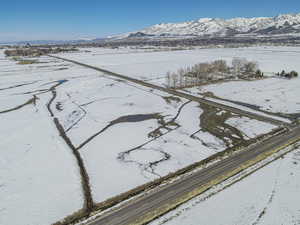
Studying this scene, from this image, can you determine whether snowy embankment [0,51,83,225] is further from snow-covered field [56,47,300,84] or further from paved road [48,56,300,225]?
snow-covered field [56,47,300,84]

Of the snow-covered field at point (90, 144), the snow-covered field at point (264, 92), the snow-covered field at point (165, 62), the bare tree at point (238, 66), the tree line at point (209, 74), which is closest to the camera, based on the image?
the snow-covered field at point (90, 144)

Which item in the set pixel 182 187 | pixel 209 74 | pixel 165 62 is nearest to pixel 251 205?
pixel 182 187

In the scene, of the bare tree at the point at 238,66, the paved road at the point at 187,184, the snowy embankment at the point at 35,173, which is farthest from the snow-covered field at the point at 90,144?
the bare tree at the point at 238,66

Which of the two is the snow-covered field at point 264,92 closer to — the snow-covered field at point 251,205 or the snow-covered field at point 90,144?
the snow-covered field at point 90,144

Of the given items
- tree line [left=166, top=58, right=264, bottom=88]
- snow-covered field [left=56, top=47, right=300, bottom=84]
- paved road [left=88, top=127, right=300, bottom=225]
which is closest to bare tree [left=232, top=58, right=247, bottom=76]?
tree line [left=166, top=58, right=264, bottom=88]

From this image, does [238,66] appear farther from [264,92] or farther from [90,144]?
[90,144]

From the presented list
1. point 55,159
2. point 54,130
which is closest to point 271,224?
point 55,159
